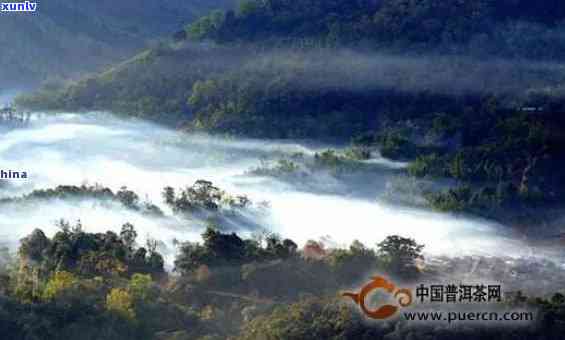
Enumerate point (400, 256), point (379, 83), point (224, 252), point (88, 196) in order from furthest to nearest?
1. point (379, 83)
2. point (88, 196)
3. point (224, 252)
4. point (400, 256)

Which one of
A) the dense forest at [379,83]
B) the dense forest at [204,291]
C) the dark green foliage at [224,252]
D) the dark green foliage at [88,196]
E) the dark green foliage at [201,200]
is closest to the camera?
the dense forest at [204,291]

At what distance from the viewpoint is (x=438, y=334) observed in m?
20.4

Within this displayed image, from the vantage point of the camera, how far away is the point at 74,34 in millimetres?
73625

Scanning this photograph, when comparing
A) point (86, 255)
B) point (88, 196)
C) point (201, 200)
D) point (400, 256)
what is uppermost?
point (88, 196)

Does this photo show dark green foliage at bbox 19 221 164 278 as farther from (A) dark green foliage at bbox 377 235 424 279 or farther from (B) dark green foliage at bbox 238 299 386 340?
(B) dark green foliage at bbox 238 299 386 340

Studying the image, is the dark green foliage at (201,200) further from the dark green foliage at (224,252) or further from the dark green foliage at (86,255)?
the dark green foliage at (224,252)

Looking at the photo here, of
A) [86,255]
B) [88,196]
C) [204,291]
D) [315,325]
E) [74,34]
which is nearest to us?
[315,325]

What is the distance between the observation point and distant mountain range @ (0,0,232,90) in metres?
68.1

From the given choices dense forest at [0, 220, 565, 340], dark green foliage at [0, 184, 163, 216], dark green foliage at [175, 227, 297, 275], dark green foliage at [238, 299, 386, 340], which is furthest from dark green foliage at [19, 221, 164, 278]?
dark green foliage at [238, 299, 386, 340]

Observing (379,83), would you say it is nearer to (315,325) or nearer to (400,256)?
(400,256)

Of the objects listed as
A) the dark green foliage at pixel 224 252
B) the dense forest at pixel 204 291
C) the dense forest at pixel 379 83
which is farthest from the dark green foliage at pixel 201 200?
the dense forest at pixel 379 83

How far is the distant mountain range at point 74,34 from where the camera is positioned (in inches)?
2682

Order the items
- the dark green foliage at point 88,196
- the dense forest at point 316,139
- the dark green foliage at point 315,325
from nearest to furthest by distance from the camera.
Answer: the dark green foliage at point 315,325
the dense forest at point 316,139
the dark green foliage at point 88,196

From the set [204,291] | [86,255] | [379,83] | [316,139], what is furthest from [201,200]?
[379,83]
